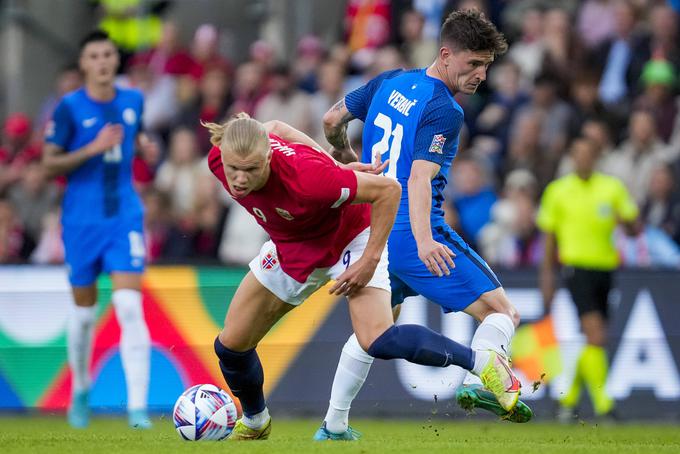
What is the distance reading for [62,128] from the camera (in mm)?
10938

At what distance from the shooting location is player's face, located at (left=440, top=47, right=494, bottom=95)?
8414mm

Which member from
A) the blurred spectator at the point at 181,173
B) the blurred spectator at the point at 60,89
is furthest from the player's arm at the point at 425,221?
the blurred spectator at the point at 60,89

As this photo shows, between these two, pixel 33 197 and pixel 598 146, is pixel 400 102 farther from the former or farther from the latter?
pixel 33 197

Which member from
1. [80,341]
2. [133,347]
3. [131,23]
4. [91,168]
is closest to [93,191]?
[91,168]

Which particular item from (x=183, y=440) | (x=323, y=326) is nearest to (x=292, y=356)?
(x=323, y=326)

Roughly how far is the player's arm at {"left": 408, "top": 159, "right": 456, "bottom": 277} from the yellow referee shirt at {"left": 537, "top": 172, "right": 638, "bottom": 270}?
5231mm

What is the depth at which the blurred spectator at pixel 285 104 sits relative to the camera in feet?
52.3

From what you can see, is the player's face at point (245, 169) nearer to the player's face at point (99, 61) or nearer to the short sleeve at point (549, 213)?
the player's face at point (99, 61)

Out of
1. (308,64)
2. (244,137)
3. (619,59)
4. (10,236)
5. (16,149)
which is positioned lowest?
(10,236)

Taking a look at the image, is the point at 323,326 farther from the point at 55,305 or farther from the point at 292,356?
the point at 55,305

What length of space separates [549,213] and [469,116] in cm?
256

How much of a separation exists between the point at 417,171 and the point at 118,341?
5690 millimetres

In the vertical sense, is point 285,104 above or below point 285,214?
below

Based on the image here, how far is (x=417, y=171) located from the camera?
26.7 ft
